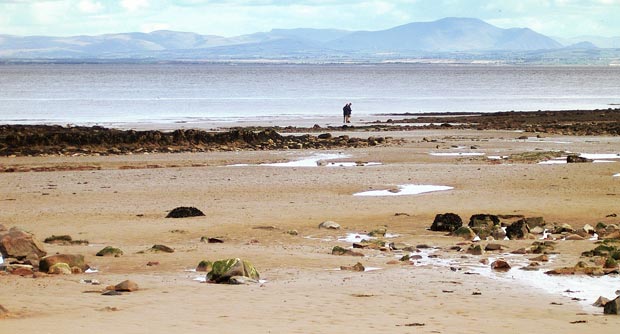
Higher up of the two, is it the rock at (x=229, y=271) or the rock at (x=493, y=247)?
the rock at (x=229, y=271)

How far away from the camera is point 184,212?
1983 centimetres

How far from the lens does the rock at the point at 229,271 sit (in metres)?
12.9

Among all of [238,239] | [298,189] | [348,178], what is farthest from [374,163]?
[238,239]

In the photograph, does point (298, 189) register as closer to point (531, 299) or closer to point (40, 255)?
point (40, 255)

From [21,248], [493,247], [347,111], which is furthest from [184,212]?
[347,111]

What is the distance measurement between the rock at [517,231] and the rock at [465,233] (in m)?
0.61

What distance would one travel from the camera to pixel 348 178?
88.0 feet

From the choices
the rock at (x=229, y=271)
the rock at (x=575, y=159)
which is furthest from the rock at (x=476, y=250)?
the rock at (x=575, y=159)

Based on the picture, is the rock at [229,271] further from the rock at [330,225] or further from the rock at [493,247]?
the rock at [330,225]

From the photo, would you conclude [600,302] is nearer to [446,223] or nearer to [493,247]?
[493,247]

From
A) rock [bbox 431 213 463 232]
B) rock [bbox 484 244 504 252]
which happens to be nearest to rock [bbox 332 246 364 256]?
rock [bbox 484 244 504 252]

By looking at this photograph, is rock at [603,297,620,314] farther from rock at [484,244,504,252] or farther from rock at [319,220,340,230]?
rock at [319,220,340,230]

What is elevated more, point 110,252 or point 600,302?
point 600,302

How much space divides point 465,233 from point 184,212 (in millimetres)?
5729
